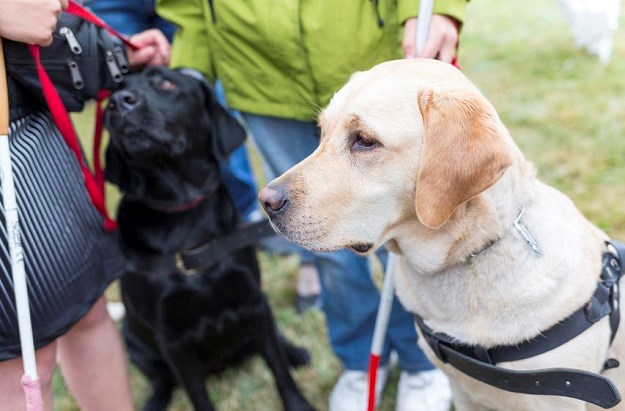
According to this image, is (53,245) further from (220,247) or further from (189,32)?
(189,32)

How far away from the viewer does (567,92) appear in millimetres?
5441

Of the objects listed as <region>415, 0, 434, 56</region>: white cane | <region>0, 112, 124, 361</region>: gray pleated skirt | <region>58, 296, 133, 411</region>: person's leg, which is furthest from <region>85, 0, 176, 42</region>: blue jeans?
<region>415, 0, 434, 56</region>: white cane

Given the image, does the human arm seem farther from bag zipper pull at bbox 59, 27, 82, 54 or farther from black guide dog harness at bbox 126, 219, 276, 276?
bag zipper pull at bbox 59, 27, 82, 54

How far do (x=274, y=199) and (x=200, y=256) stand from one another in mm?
953

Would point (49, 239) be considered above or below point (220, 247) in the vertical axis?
above

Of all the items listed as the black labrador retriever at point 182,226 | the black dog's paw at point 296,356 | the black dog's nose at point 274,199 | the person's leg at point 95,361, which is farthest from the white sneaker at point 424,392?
the black dog's nose at point 274,199

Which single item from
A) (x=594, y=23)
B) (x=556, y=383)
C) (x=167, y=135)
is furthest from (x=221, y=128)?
(x=594, y=23)

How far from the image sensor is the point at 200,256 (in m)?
2.59

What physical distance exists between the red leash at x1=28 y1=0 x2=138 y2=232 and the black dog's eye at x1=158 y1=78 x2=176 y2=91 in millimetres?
Result: 190

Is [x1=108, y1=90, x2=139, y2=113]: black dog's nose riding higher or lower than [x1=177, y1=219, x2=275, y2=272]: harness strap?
higher

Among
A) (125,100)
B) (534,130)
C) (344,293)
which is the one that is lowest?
(534,130)

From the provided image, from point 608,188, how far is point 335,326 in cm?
215

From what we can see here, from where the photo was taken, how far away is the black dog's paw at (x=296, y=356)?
3.20 m

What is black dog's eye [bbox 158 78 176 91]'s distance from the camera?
8.54 ft
